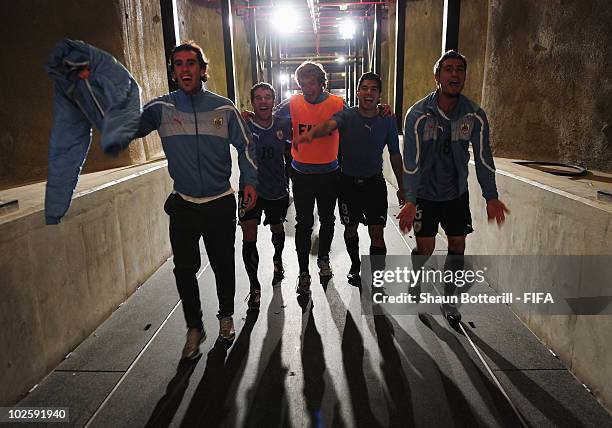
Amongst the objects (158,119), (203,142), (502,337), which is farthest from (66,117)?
(502,337)

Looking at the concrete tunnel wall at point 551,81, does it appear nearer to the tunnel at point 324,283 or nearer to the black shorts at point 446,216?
the tunnel at point 324,283

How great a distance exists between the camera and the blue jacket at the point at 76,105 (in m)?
2.35

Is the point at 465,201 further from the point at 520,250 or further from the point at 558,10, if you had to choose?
the point at 558,10

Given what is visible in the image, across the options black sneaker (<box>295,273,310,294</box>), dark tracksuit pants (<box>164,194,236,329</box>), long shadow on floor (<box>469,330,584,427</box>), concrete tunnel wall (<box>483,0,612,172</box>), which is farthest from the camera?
concrete tunnel wall (<box>483,0,612,172</box>)

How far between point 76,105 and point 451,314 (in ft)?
9.91

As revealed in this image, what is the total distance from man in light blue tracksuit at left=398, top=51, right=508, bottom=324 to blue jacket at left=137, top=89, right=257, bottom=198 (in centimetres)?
128

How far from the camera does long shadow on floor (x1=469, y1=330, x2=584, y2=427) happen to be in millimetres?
2338

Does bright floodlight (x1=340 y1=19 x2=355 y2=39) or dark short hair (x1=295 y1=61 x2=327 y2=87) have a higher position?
bright floodlight (x1=340 y1=19 x2=355 y2=39)

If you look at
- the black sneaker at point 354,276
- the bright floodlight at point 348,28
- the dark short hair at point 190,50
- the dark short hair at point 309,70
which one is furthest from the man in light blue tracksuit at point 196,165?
the bright floodlight at point 348,28

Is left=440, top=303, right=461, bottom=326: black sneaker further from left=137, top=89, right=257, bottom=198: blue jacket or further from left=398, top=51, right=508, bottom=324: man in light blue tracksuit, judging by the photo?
left=137, top=89, right=257, bottom=198: blue jacket

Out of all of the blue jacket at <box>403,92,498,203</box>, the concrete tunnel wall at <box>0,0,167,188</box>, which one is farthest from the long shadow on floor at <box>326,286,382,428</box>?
the concrete tunnel wall at <box>0,0,167,188</box>

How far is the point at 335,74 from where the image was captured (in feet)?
106

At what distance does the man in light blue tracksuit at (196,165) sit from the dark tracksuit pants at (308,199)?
34.0 inches

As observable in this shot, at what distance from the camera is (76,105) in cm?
243
